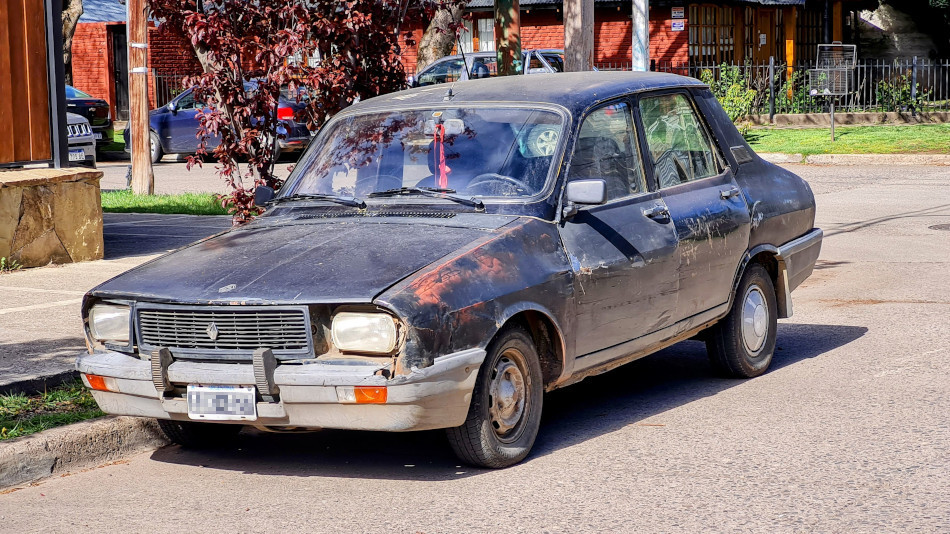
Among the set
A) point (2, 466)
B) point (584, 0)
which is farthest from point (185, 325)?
point (584, 0)

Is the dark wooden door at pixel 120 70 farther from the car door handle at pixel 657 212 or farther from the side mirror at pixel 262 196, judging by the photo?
the car door handle at pixel 657 212

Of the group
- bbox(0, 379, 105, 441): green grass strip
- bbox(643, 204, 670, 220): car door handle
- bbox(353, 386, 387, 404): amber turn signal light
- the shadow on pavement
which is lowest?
bbox(0, 379, 105, 441): green grass strip

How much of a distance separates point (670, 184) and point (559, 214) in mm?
1068

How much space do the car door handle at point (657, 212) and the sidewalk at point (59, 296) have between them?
315cm

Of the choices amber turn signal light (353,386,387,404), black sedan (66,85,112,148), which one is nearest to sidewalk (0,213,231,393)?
amber turn signal light (353,386,387,404)

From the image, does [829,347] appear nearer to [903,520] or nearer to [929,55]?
[903,520]

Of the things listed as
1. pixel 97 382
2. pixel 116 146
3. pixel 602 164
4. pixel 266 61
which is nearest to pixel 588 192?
pixel 602 164

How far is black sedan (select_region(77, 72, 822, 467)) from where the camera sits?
505 cm

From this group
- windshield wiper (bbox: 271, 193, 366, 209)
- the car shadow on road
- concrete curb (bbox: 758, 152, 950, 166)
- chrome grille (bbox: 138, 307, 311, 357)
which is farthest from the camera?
concrete curb (bbox: 758, 152, 950, 166)

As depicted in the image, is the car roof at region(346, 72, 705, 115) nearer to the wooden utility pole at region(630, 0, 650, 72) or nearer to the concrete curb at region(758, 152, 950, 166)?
the wooden utility pole at region(630, 0, 650, 72)

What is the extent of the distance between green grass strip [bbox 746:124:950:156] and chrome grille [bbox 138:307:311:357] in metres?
18.4

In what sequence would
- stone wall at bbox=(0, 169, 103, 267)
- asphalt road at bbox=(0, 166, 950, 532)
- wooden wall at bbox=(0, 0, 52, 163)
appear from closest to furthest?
1. asphalt road at bbox=(0, 166, 950, 532)
2. stone wall at bbox=(0, 169, 103, 267)
3. wooden wall at bbox=(0, 0, 52, 163)

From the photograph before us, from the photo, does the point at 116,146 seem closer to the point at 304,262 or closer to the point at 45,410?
the point at 45,410

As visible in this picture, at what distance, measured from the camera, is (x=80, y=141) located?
740 inches
